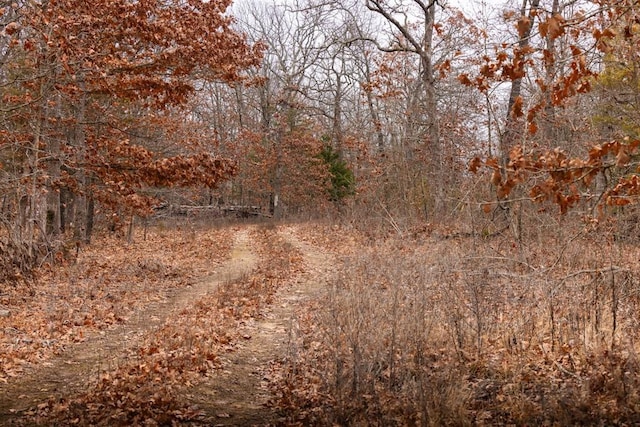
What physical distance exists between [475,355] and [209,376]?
3.19m

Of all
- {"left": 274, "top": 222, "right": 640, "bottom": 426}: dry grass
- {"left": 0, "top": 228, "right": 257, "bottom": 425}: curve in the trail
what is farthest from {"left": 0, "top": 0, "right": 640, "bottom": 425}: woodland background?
{"left": 0, "top": 228, "right": 257, "bottom": 425}: curve in the trail

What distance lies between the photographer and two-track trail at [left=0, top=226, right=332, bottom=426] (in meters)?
6.54

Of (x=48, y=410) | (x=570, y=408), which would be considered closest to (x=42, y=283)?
(x=48, y=410)

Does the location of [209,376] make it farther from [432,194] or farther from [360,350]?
[432,194]

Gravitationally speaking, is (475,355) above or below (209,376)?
above

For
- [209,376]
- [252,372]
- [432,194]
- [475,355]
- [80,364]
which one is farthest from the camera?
[432,194]

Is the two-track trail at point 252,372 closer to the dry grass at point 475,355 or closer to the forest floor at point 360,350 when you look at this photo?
the forest floor at point 360,350

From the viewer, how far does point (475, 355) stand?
23.4 feet

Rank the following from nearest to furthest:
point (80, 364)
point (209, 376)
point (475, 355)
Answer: point (475, 355)
point (209, 376)
point (80, 364)

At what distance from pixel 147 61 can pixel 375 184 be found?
36.7 ft

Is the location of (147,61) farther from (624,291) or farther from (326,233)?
(326,233)

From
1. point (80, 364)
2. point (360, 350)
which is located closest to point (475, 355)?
point (360, 350)

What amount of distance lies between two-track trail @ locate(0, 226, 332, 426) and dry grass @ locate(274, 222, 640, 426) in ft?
1.27

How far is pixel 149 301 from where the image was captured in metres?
12.2
